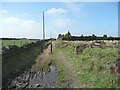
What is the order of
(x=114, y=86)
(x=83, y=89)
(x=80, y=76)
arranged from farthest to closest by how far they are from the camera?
1. (x=80, y=76)
2. (x=83, y=89)
3. (x=114, y=86)

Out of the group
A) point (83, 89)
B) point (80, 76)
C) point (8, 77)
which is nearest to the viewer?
point (83, 89)

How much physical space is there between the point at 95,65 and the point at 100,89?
6.06 metres

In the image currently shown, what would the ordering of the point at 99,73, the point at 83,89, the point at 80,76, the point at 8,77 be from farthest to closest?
the point at 8,77 → the point at 80,76 → the point at 99,73 → the point at 83,89

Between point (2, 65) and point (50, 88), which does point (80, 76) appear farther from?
point (2, 65)

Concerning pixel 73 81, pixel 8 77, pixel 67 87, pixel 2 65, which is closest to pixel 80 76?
pixel 73 81

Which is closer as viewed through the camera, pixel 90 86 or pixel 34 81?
pixel 90 86

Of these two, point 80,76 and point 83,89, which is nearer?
point 83,89

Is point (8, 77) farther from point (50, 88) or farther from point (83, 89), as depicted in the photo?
point (83, 89)

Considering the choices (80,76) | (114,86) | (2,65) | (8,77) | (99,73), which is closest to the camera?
(114,86)

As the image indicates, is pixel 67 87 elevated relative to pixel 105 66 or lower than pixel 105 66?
lower

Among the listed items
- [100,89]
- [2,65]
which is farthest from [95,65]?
[2,65]

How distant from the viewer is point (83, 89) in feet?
55.5

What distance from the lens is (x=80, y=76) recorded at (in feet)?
70.5

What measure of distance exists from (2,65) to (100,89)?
1215cm
